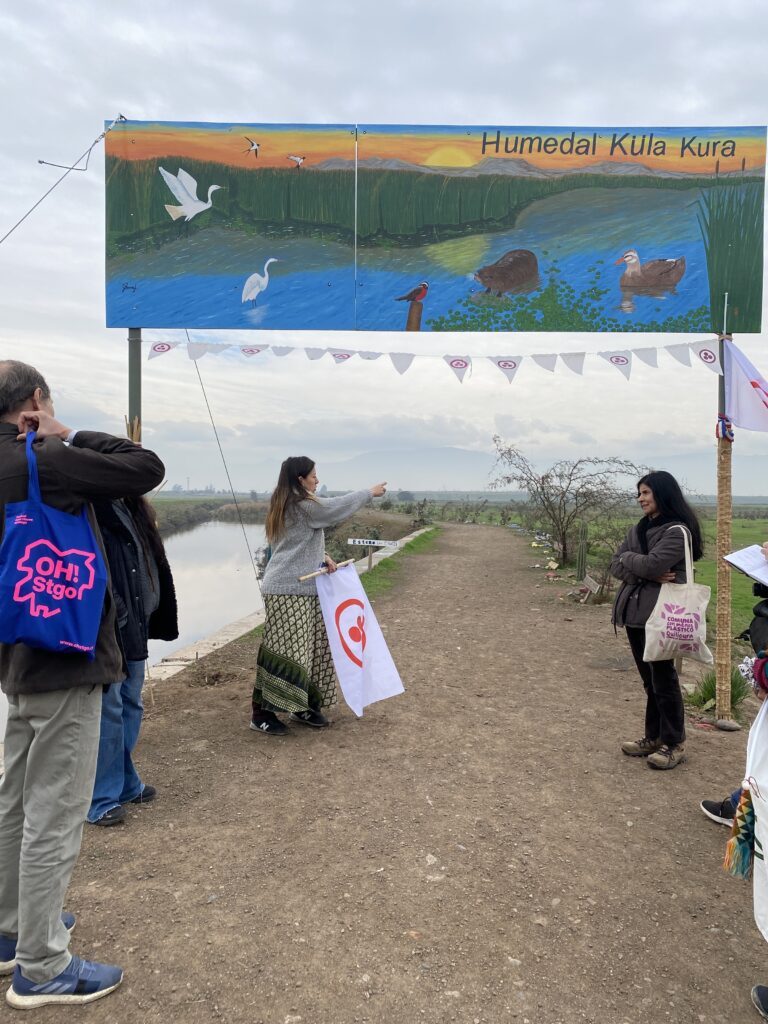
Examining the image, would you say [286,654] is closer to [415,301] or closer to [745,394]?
[415,301]

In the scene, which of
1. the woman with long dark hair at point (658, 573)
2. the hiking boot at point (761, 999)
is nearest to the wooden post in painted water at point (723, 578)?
the woman with long dark hair at point (658, 573)

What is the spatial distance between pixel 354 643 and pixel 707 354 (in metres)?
3.12

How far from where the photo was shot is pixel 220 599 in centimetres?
1573

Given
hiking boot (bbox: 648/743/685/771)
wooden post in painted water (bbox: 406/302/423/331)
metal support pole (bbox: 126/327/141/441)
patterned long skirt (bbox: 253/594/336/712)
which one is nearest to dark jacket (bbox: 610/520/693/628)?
hiking boot (bbox: 648/743/685/771)

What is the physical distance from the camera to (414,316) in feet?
17.9

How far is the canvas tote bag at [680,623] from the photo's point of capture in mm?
3812

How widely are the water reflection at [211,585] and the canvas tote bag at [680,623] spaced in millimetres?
6000

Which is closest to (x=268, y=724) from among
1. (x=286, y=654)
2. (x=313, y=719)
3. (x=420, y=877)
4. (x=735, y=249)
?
(x=313, y=719)

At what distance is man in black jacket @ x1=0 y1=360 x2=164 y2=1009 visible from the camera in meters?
2.14

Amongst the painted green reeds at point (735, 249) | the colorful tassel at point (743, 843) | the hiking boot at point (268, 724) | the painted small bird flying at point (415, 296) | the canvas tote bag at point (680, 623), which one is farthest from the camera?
the painted small bird flying at point (415, 296)

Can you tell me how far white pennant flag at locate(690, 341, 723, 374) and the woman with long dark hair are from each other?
138cm

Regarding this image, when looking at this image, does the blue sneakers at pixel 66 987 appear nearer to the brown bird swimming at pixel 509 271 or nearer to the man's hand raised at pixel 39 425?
the man's hand raised at pixel 39 425

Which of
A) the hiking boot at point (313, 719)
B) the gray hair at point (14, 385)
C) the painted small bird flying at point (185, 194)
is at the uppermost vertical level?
the painted small bird flying at point (185, 194)

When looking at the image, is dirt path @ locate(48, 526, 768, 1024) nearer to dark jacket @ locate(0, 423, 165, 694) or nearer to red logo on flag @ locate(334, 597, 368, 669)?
red logo on flag @ locate(334, 597, 368, 669)
